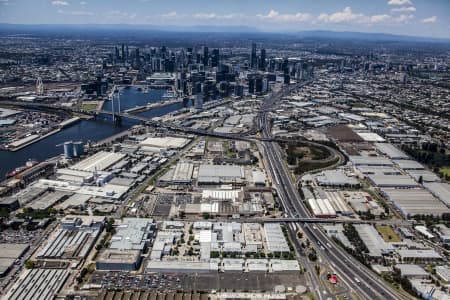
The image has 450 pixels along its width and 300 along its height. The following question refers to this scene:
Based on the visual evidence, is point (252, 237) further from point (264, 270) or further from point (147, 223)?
point (147, 223)

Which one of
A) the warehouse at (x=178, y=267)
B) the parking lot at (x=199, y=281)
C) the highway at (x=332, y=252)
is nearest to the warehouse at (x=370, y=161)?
the highway at (x=332, y=252)

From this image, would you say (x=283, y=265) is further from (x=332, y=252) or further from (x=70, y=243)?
(x=70, y=243)

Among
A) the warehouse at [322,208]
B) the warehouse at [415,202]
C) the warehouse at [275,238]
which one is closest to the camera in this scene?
the warehouse at [275,238]

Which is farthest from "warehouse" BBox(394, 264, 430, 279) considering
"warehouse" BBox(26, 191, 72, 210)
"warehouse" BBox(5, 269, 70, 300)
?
"warehouse" BBox(26, 191, 72, 210)

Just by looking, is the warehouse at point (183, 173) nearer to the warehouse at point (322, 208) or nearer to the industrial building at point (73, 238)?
the industrial building at point (73, 238)

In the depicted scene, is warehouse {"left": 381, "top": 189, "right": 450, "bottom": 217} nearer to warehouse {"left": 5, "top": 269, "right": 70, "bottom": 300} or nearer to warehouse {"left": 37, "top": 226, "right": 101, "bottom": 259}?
warehouse {"left": 37, "top": 226, "right": 101, "bottom": 259}

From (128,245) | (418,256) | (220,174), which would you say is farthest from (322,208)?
(128,245)

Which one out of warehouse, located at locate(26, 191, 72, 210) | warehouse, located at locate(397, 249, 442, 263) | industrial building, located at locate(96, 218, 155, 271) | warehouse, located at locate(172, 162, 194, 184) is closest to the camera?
industrial building, located at locate(96, 218, 155, 271)
